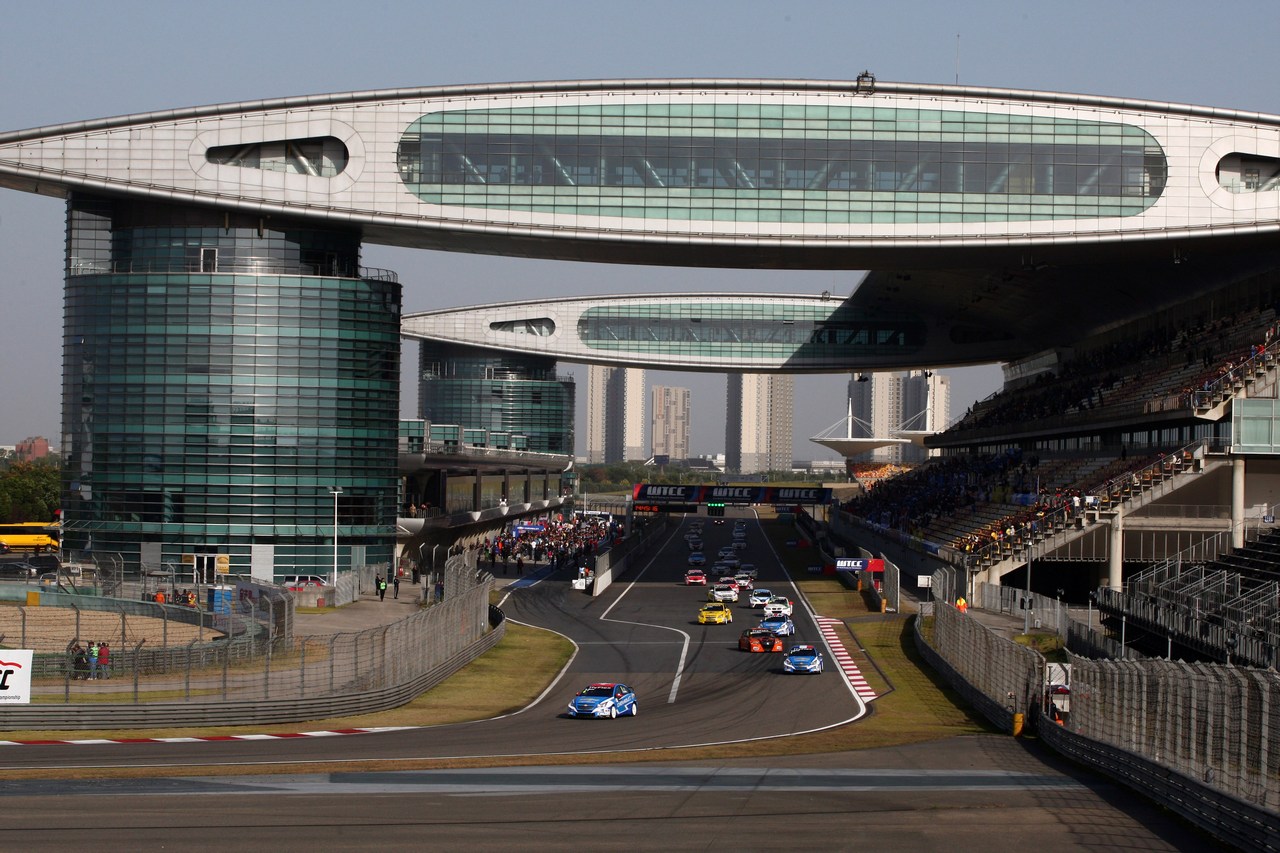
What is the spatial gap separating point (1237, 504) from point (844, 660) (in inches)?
652

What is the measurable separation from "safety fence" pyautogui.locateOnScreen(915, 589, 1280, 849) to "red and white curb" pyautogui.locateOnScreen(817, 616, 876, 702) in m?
7.07

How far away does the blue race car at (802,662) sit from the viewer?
43438 millimetres

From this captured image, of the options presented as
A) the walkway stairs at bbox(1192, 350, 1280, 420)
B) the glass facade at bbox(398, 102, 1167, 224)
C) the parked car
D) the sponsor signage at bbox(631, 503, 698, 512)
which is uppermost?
the glass facade at bbox(398, 102, 1167, 224)

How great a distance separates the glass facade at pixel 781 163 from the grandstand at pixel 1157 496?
863 cm

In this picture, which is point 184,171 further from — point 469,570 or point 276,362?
point 469,570

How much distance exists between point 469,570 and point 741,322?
5171 centimetres

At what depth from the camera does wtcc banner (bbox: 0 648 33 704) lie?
30.7 metres

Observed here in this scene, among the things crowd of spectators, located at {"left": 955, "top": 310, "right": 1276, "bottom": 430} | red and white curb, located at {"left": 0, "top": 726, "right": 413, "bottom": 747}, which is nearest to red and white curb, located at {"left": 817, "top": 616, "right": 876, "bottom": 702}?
red and white curb, located at {"left": 0, "top": 726, "right": 413, "bottom": 747}

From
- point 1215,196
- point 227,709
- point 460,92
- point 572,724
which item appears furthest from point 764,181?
point 227,709

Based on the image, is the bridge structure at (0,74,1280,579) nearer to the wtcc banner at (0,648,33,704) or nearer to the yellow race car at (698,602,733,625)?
the yellow race car at (698,602,733,625)

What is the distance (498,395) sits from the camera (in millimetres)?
145500

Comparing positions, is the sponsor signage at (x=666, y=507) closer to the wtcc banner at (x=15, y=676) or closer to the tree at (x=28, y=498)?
the tree at (x=28, y=498)

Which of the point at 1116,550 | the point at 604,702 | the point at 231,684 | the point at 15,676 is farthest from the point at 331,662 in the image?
the point at 1116,550

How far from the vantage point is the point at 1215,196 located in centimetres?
5534
